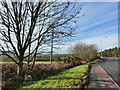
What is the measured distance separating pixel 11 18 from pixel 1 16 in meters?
0.53

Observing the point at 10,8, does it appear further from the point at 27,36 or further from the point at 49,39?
the point at 49,39

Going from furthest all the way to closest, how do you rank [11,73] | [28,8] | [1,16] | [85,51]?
[85,51] < [11,73] < [28,8] < [1,16]

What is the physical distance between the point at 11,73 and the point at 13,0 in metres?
4.13

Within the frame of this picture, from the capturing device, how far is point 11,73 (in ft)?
25.0

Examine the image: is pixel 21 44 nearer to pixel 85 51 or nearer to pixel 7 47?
pixel 7 47

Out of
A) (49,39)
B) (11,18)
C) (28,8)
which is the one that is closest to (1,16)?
(11,18)

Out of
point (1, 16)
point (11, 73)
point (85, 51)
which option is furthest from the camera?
point (85, 51)

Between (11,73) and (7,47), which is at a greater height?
(7,47)

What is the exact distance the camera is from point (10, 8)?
684 centimetres

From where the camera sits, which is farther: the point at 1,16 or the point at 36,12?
the point at 36,12

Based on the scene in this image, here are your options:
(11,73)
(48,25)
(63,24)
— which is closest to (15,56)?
(11,73)

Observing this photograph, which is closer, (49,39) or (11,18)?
→ (11,18)

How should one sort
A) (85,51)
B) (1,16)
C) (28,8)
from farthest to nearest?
(85,51) → (28,8) → (1,16)

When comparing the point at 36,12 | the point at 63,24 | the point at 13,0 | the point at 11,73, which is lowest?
the point at 11,73
